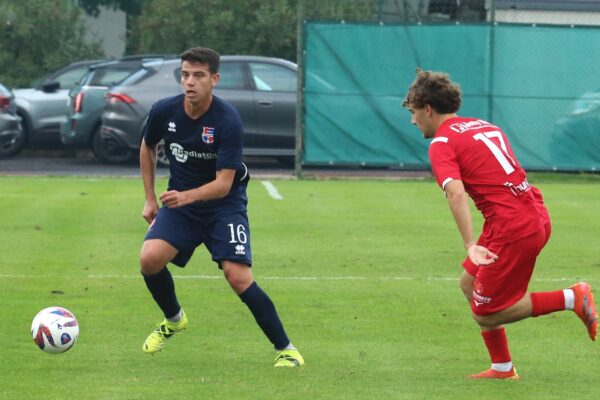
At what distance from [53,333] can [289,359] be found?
1328 millimetres

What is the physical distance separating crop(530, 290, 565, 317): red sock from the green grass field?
1.28ft

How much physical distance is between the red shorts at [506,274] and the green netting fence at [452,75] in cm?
1316

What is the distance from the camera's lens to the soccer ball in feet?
24.5

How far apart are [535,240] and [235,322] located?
2.73 metres

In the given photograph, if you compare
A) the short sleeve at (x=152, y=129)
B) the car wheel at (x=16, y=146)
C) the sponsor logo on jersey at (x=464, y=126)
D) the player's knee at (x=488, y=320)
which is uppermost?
the sponsor logo on jersey at (x=464, y=126)

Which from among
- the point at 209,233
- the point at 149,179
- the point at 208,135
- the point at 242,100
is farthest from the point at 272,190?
the point at 208,135

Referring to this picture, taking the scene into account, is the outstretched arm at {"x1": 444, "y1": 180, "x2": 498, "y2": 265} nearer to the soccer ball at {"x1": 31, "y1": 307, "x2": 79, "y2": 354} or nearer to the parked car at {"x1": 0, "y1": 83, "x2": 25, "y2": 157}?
the soccer ball at {"x1": 31, "y1": 307, "x2": 79, "y2": 354}

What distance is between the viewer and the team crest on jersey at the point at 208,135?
7574 mm

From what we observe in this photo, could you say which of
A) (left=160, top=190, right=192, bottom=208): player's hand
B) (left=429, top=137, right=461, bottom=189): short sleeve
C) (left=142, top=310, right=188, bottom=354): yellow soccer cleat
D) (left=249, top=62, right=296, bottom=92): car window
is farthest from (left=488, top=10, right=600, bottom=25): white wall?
(left=429, top=137, right=461, bottom=189): short sleeve

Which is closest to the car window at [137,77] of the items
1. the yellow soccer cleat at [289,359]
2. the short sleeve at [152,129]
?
the short sleeve at [152,129]

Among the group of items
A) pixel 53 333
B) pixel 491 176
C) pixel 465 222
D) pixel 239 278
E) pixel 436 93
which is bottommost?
pixel 53 333

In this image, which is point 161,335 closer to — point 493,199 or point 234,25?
point 493,199

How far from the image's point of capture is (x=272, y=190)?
1812 cm

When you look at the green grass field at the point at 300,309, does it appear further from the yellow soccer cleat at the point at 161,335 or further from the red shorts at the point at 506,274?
the red shorts at the point at 506,274
